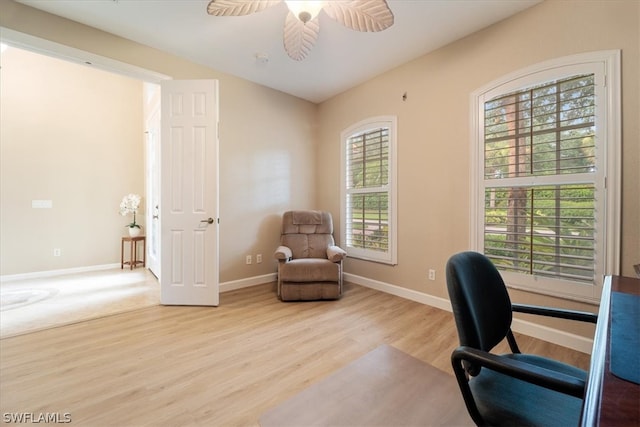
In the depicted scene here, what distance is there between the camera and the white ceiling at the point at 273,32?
219 cm

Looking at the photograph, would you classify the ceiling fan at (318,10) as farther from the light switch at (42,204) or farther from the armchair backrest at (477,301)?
the light switch at (42,204)

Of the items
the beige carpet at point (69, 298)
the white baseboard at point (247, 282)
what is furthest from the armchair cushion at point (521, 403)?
the beige carpet at point (69, 298)

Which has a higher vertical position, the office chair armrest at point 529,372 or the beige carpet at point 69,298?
the office chair armrest at point 529,372

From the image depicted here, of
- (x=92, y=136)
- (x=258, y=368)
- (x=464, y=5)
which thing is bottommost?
(x=258, y=368)

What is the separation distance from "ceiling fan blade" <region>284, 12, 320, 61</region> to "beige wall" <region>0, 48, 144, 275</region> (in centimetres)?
431

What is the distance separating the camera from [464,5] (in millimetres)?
2148

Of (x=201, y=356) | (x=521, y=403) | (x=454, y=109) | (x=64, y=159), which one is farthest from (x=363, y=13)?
(x=64, y=159)

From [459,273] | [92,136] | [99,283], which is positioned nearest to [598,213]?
→ [459,273]

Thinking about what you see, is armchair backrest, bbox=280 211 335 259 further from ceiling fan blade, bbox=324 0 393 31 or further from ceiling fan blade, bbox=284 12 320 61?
ceiling fan blade, bbox=324 0 393 31

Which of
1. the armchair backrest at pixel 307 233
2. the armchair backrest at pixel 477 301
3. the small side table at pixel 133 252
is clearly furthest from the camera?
the small side table at pixel 133 252

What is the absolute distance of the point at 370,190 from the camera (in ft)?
11.6

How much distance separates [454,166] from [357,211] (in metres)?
1.46

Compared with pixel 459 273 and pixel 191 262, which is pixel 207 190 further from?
pixel 459 273

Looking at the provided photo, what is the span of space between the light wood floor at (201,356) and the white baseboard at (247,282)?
0.52 metres
